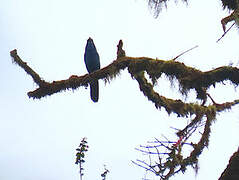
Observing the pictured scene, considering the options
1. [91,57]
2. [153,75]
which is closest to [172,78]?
[153,75]

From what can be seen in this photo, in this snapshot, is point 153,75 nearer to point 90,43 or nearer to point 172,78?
point 172,78

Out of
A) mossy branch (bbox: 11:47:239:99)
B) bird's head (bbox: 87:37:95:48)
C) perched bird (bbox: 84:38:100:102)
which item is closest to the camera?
mossy branch (bbox: 11:47:239:99)

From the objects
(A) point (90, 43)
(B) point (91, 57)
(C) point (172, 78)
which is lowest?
(C) point (172, 78)

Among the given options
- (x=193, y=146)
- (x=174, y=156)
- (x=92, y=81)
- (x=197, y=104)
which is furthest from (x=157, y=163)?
(x=92, y=81)

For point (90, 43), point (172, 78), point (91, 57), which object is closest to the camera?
point (172, 78)

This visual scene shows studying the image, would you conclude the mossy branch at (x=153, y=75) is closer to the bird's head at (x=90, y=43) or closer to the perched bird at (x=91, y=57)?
the perched bird at (x=91, y=57)

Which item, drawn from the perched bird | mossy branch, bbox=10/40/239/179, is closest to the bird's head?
the perched bird

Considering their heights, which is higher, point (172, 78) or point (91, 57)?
point (91, 57)

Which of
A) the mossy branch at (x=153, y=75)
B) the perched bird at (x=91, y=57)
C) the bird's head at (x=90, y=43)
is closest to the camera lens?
the mossy branch at (x=153, y=75)

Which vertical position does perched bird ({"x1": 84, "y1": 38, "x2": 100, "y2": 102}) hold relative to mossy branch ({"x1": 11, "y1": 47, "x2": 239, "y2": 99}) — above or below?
above

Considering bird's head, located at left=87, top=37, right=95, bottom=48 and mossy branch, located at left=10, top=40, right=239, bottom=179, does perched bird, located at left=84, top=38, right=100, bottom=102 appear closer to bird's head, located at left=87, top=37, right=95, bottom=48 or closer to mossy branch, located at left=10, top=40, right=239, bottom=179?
bird's head, located at left=87, top=37, right=95, bottom=48

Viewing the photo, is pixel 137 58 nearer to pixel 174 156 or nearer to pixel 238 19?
pixel 238 19

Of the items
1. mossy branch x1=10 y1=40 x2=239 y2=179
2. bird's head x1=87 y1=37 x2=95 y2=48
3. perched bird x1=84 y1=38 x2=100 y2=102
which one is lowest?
mossy branch x1=10 y1=40 x2=239 y2=179

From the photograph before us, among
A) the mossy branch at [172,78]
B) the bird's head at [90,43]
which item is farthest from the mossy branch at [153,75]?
the bird's head at [90,43]
